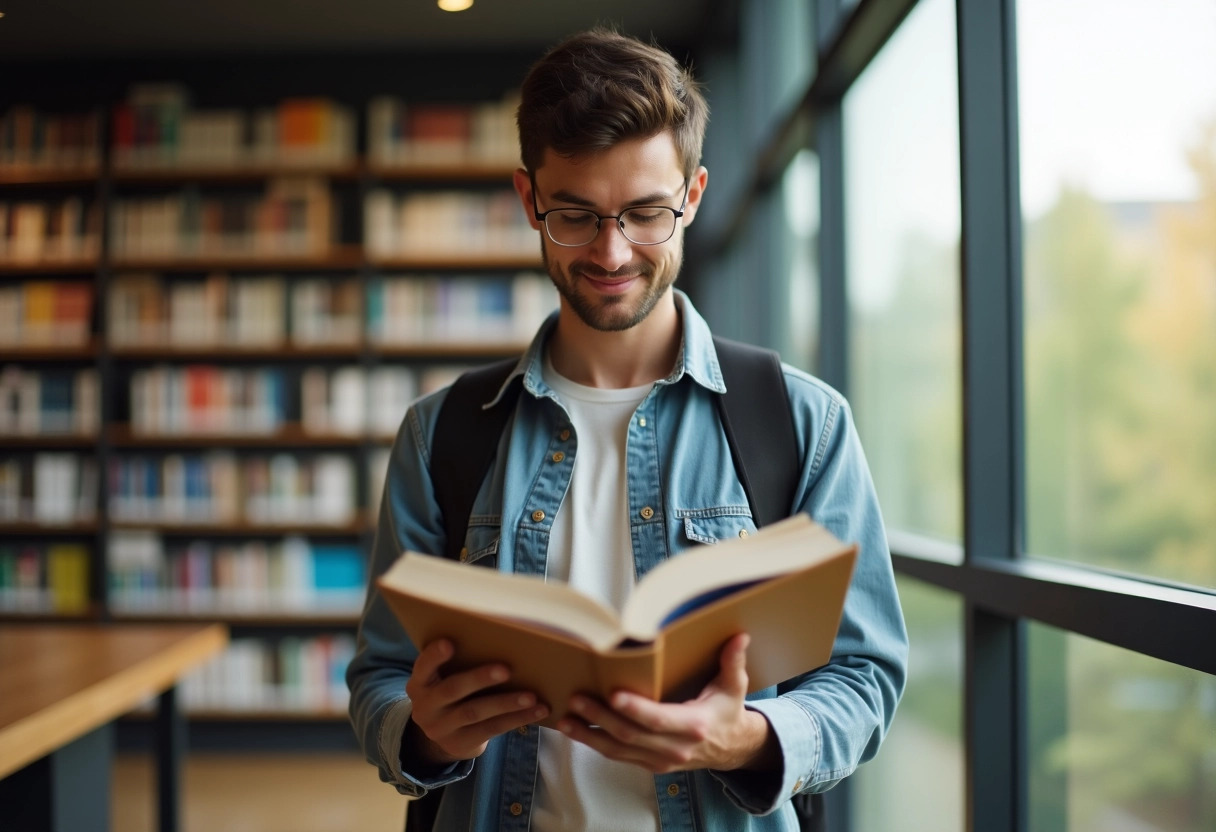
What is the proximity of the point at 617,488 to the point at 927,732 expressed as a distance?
132 centimetres

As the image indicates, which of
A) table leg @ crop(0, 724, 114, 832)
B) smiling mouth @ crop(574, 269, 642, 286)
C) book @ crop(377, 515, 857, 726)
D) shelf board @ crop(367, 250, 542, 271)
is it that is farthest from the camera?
shelf board @ crop(367, 250, 542, 271)

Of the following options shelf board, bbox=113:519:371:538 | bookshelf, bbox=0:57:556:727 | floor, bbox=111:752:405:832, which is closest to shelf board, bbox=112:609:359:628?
bookshelf, bbox=0:57:556:727

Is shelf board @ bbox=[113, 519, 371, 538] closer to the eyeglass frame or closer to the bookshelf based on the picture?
the bookshelf

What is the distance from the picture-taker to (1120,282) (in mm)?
1355

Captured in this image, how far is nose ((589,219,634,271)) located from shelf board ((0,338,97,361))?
4588 mm

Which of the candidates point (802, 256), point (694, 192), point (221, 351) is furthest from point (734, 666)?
point (221, 351)

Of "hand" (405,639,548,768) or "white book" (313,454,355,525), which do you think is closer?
"hand" (405,639,548,768)

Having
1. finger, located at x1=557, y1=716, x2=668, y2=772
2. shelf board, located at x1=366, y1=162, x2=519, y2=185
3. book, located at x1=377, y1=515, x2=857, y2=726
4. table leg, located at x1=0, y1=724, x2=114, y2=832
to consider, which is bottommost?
table leg, located at x1=0, y1=724, x2=114, y2=832

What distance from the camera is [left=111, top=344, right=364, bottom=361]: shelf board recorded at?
491 centimetres

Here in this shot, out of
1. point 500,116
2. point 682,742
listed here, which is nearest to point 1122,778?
point 682,742

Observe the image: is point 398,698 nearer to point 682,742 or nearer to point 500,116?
point 682,742

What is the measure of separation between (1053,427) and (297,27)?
4.34m

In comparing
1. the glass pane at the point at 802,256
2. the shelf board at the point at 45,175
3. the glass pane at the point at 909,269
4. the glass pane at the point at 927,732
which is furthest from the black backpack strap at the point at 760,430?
the shelf board at the point at 45,175

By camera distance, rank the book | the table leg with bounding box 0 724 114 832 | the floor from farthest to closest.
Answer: the floor < the table leg with bounding box 0 724 114 832 < the book
